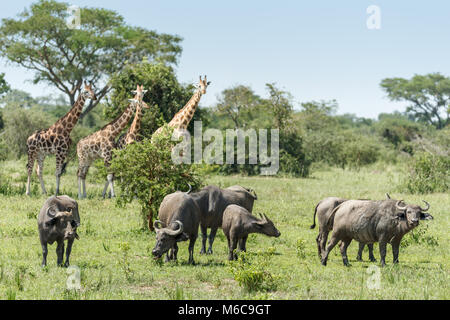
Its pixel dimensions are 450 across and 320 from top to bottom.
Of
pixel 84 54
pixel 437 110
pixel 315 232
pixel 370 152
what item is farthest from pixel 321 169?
pixel 437 110

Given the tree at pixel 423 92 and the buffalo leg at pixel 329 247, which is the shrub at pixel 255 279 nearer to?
the buffalo leg at pixel 329 247

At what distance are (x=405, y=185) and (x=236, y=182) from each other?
7675 millimetres

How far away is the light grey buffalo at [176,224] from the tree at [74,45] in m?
30.5

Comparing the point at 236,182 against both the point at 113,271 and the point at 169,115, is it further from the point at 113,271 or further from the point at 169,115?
the point at 113,271

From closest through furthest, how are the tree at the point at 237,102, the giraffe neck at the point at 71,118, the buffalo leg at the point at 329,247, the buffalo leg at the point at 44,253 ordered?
the buffalo leg at the point at 44,253, the buffalo leg at the point at 329,247, the giraffe neck at the point at 71,118, the tree at the point at 237,102

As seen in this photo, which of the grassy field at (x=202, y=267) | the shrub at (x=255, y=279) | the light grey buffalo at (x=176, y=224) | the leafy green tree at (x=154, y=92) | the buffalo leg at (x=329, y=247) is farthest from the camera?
the leafy green tree at (x=154, y=92)

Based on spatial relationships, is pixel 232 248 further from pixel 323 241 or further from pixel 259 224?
pixel 323 241

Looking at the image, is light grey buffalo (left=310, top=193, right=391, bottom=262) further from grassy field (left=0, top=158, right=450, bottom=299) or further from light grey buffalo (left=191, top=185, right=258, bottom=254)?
light grey buffalo (left=191, top=185, right=258, bottom=254)

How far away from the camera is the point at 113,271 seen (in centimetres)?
955

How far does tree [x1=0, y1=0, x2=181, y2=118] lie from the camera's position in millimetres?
39438

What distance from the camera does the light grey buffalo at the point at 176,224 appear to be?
9734 mm

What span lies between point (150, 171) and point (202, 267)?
4.32m

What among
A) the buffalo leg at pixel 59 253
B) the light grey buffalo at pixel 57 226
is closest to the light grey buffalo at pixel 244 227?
the light grey buffalo at pixel 57 226

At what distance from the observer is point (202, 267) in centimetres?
991
